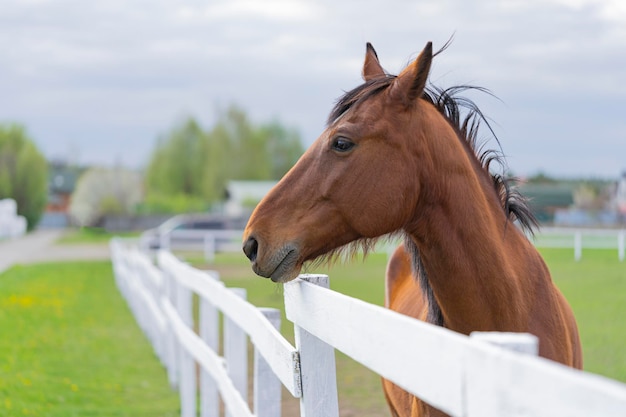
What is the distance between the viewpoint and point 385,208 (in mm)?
3125

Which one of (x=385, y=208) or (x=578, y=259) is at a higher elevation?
(x=385, y=208)

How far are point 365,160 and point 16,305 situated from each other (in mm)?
12644

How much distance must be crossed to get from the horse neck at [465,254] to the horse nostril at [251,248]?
23.6 inches

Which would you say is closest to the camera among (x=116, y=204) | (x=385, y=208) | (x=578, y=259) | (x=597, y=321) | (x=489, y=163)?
(x=385, y=208)

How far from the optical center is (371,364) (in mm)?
2119

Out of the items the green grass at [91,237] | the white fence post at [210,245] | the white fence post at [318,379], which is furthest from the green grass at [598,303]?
the green grass at [91,237]

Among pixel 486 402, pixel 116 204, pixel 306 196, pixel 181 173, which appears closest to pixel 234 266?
pixel 306 196

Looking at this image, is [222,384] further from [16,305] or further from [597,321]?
[16,305]

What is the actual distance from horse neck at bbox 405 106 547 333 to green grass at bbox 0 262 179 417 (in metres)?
4.70

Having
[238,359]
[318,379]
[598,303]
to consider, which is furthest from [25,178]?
[318,379]

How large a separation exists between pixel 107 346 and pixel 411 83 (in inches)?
340

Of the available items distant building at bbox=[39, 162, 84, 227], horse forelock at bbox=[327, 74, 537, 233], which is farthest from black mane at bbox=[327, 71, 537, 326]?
distant building at bbox=[39, 162, 84, 227]

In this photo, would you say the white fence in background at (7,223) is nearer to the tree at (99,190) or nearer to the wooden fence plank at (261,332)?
the wooden fence plank at (261,332)

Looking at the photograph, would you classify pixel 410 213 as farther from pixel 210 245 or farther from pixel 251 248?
pixel 210 245
